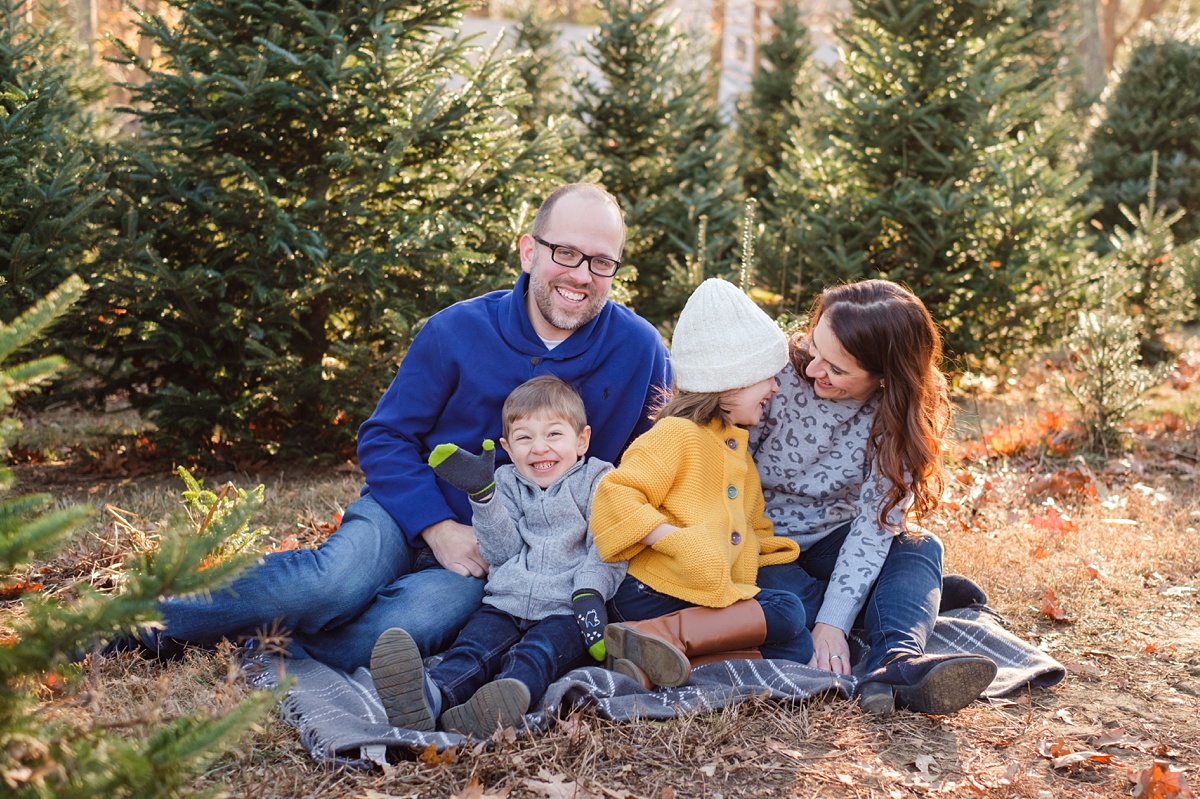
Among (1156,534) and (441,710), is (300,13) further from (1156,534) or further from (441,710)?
(1156,534)

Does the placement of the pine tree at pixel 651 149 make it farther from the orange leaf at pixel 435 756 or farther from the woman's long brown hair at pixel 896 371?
the orange leaf at pixel 435 756

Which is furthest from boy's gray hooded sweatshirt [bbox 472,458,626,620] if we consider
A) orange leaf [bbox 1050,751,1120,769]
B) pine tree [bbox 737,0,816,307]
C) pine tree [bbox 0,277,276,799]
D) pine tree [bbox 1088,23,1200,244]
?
pine tree [bbox 1088,23,1200,244]

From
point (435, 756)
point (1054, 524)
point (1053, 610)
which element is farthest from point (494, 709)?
point (1054, 524)

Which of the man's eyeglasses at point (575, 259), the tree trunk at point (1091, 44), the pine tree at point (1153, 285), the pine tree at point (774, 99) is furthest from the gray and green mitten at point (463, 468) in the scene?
the tree trunk at point (1091, 44)

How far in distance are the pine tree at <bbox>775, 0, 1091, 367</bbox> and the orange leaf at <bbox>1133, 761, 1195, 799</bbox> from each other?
479cm

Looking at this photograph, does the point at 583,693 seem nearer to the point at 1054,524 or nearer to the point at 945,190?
the point at 1054,524

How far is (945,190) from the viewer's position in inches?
265

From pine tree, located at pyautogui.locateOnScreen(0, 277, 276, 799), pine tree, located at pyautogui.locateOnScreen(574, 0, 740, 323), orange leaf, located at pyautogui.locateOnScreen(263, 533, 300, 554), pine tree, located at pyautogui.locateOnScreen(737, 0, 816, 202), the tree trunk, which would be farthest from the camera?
the tree trunk

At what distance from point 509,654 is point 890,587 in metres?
1.37

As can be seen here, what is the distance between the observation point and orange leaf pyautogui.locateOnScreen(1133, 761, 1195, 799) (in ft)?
7.81

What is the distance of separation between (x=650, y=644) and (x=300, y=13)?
391 cm

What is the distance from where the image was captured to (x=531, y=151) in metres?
5.64

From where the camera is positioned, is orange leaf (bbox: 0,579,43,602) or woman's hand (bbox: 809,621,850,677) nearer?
woman's hand (bbox: 809,621,850,677)

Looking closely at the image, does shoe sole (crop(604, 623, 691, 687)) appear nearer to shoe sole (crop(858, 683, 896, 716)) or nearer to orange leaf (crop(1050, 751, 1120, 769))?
shoe sole (crop(858, 683, 896, 716))
